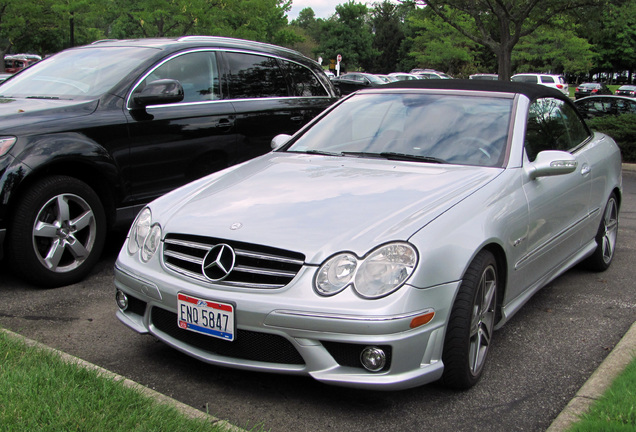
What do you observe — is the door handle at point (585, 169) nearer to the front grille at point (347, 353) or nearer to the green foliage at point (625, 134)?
the front grille at point (347, 353)

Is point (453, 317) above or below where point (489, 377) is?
above

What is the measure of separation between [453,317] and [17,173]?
2.98 meters

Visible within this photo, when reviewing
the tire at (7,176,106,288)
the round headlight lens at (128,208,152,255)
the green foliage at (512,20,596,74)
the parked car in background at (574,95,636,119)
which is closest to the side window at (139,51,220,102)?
the tire at (7,176,106,288)

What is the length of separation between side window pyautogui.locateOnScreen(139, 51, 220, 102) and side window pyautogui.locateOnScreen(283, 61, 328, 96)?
3.29 ft

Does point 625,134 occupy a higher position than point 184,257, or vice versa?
point 184,257

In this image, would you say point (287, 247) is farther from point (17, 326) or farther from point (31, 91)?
point (31, 91)

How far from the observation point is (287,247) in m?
2.91

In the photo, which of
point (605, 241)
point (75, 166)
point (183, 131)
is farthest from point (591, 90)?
point (75, 166)

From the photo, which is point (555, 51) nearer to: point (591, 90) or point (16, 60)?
point (591, 90)

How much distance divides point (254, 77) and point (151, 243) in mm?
3188

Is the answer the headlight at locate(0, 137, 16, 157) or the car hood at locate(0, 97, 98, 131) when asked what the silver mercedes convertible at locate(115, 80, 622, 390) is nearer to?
the headlight at locate(0, 137, 16, 157)

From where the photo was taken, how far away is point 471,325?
3082mm

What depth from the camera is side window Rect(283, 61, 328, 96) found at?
21.6 ft

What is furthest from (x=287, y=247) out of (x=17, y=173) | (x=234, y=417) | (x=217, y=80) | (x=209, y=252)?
(x=217, y=80)
